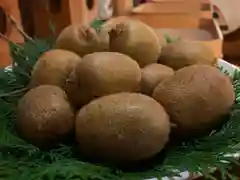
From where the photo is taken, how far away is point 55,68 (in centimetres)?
46

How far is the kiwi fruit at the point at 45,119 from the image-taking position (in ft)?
1.39

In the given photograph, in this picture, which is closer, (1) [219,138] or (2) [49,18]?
(1) [219,138]

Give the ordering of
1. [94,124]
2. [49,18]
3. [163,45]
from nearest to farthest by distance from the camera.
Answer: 1. [94,124]
2. [163,45]
3. [49,18]

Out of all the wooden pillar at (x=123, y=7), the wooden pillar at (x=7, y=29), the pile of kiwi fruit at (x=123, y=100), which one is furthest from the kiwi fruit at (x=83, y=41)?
the wooden pillar at (x=123, y=7)

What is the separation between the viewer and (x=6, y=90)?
0.53 metres

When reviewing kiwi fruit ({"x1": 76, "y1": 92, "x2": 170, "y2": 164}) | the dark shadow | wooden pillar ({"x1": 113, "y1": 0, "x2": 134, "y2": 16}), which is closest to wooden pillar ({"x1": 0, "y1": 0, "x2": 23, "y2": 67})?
the dark shadow

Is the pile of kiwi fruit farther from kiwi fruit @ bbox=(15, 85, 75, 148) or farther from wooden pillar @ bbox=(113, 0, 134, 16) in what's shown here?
wooden pillar @ bbox=(113, 0, 134, 16)

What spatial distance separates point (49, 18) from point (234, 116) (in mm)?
517

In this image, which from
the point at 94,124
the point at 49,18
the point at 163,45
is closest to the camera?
the point at 94,124

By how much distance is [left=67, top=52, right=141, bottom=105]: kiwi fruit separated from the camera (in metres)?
0.42

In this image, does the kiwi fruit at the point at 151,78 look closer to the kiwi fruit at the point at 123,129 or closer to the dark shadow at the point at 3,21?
the kiwi fruit at the point at 123,129

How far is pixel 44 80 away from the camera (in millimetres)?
467

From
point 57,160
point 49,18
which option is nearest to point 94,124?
point 57,160

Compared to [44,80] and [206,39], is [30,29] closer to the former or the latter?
[206,39]
